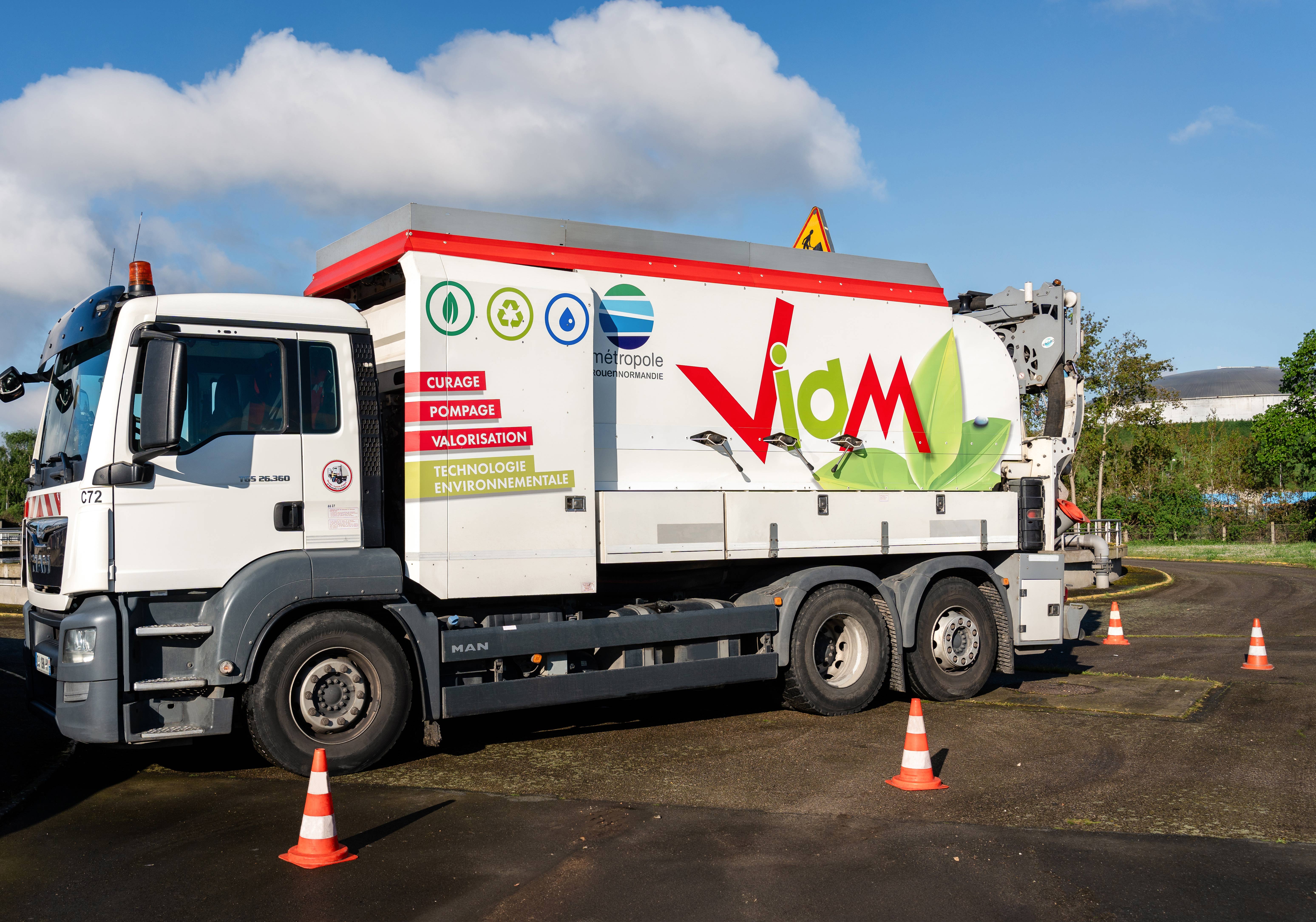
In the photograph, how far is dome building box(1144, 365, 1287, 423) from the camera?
270 ft

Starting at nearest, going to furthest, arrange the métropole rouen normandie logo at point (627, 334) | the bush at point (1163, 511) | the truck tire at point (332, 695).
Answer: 1. the truck tire at point (332, 695)
2. the métropole rouen normandie logo at point (627, 334)
3. the bush at point (1163, 511)

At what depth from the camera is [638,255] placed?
8.59 m

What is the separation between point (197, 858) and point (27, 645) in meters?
3.12

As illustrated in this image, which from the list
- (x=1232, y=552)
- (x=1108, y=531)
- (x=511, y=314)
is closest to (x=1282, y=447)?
(x=1232, y=552)

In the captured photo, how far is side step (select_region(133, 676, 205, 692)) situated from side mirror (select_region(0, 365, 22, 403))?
2.84 meters

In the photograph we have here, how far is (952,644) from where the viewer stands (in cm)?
999

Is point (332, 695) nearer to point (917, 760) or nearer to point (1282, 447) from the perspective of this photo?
point (917, 760)

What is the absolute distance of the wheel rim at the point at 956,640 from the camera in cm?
995

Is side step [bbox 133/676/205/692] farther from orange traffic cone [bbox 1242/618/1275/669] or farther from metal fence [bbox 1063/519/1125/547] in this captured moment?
metal fence [bbox 1063/519/1125/547]

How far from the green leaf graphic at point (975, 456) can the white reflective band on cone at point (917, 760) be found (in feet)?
12.5

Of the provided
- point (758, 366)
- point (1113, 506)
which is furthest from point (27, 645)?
point (1113, 506)

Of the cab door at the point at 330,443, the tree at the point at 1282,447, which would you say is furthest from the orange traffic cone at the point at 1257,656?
the tree at the point at 1282,447

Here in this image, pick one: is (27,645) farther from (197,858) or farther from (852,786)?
(852,786)

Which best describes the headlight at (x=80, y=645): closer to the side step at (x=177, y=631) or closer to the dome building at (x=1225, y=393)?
the side step at (x=177, y=631)
